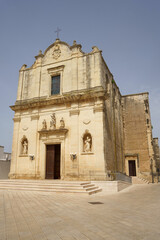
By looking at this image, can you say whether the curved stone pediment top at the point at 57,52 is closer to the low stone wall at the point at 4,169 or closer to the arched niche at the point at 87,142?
the arched niche at the point at 87,142

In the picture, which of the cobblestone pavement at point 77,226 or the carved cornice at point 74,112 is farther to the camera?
the carved cornice at point 74,112

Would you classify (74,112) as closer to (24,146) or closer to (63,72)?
(63,72)

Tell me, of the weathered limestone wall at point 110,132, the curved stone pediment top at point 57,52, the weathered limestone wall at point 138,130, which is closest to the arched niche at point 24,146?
the weathered limestone wall at point 110,132

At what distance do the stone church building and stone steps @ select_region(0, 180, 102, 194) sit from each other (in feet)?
8.35

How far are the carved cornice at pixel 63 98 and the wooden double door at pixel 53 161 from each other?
13.5 feet

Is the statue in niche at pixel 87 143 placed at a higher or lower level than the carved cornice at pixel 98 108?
lower

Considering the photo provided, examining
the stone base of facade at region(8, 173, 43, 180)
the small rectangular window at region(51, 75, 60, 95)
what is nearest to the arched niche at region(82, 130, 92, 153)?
the stone base of facade at region(8, 173, 43, 180)

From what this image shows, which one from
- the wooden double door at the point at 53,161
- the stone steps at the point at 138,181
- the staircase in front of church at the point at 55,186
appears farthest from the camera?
the stone steps at the point at 138,181

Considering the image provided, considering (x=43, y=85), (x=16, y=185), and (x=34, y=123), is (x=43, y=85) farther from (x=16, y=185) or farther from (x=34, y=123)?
(x=16, y=185)

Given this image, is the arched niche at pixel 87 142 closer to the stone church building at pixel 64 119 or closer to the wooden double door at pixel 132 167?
the stone church building at pixel 64 119

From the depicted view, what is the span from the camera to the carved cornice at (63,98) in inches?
618

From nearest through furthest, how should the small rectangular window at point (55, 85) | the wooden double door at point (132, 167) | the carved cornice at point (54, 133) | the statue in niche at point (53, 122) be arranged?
the carved cornice at point (54, 133) → the statue in niche at point (53, 122) → the small rectangular window at point (55, 85) → the wooden double door at point (132, 167)

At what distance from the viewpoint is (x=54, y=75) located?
18.9 metres

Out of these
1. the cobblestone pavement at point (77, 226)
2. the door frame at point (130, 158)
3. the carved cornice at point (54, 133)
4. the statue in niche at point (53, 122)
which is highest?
the statue in niche at point (53, 122)
